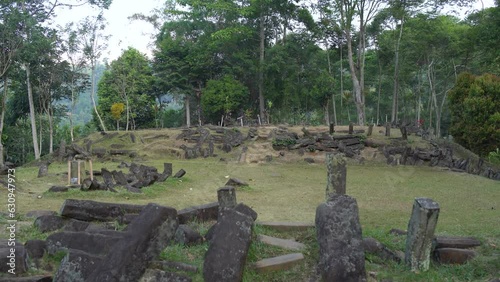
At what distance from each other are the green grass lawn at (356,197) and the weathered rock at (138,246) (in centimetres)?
58

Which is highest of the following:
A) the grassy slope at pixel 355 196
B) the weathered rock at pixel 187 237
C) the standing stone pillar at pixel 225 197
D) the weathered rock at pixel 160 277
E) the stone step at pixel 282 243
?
the standing stone pillar at pixel 225 197

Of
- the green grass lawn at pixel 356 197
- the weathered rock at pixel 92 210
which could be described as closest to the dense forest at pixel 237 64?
the green grass lawn at pixel 356 197

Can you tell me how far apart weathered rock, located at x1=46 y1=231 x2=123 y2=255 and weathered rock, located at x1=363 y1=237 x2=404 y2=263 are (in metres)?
3.12

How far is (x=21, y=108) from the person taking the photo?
37.4 metres

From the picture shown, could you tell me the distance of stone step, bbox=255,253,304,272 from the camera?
199 inches

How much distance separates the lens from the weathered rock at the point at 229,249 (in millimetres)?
4641

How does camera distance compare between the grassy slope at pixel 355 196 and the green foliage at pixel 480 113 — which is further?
the green foliage at pixel 480 113

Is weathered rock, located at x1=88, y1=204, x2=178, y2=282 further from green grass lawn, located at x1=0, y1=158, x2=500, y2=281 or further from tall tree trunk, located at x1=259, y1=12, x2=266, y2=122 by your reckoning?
tall tree trunk, located at x1=259, y1=12, x2=266, y2=122

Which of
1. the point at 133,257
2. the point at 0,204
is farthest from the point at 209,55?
the point at 133,257

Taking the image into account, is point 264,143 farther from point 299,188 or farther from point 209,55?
point 209,55

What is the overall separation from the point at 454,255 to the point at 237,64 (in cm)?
3760

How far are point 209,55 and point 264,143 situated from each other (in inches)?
768

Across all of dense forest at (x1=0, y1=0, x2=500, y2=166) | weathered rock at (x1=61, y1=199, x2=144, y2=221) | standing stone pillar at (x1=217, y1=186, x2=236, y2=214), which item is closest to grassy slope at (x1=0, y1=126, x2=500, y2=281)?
standing stone pillar at (x1=217, y1=186, x2=236, y2=214)

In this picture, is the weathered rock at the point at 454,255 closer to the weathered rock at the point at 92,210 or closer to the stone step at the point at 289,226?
the stone step at the point at 289,226
